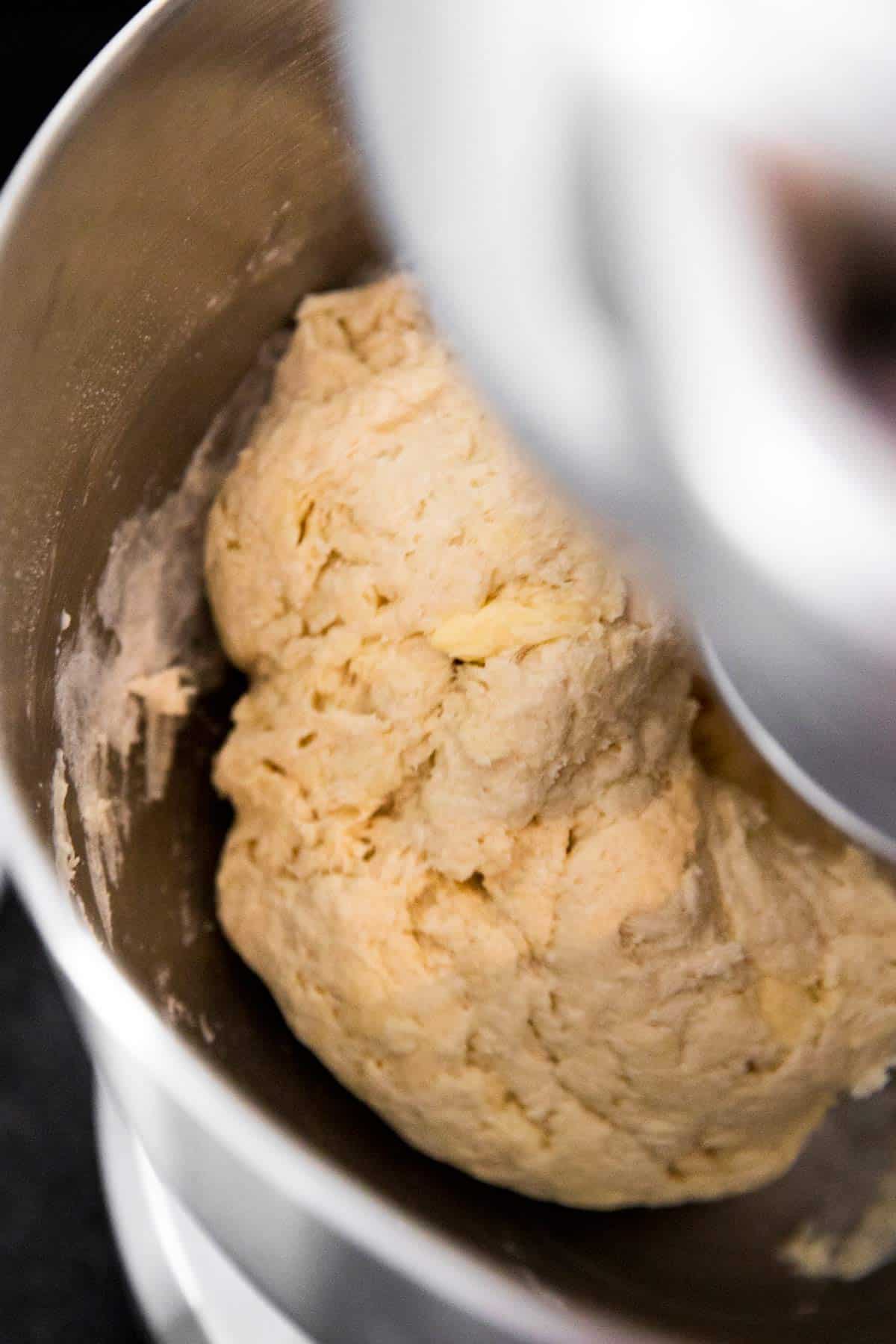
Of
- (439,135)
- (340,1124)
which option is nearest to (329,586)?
(340,1124)

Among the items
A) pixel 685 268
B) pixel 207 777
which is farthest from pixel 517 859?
pixel 685 268

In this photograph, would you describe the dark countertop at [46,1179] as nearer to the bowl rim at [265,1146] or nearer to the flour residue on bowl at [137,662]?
the flour residue on bowl at [137,662]

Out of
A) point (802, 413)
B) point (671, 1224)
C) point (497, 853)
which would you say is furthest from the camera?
point (671, 1224)

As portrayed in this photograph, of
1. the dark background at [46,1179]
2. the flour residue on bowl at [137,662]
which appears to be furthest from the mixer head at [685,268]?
the dark background at [46,1179]

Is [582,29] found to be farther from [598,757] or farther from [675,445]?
[598,757]

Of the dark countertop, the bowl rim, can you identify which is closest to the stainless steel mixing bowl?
the bowl rim

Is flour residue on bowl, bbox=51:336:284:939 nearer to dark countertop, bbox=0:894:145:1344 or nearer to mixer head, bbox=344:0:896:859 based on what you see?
dark countertop, bbox=0:894:145:1344
